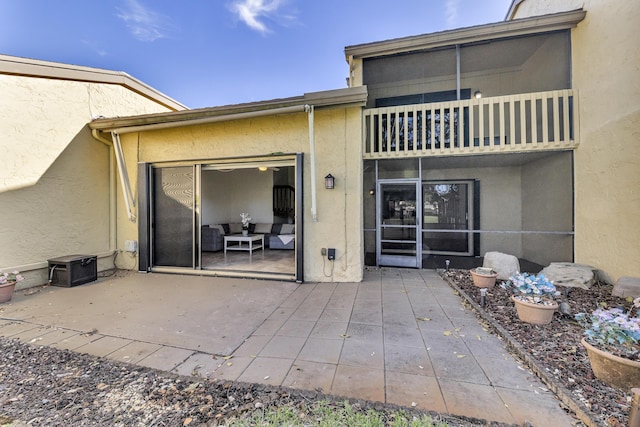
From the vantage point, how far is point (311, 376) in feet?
6.84

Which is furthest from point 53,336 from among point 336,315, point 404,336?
point 404,336

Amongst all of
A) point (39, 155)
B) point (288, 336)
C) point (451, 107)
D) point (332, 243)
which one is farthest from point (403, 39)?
point (39, 155)

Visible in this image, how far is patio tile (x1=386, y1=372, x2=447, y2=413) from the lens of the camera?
5.80 feet

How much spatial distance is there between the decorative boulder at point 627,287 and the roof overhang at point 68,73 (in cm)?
928

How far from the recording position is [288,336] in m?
2.79

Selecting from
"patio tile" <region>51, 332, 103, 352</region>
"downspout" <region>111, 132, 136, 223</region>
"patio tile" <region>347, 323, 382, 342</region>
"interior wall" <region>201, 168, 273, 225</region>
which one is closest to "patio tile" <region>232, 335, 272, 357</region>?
"patio tile" <region>347, 323, 382, 342</region>

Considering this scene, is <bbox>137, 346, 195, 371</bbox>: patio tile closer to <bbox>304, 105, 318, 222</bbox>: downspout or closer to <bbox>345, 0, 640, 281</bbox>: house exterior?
<bbox>304, 105, 318, 222</bbox>: downspout

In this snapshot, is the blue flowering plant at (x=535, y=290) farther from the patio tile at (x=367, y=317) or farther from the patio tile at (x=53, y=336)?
the patio tile at (x=53, y=336)

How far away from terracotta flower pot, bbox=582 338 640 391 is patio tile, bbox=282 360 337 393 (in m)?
2.02

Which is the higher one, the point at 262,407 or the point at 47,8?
the point at 47,8

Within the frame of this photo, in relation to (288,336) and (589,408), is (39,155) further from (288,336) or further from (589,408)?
(589,408)

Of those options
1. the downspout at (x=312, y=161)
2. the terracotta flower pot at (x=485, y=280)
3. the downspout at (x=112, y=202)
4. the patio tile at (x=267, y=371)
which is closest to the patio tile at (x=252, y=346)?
the patio tile at (x=267, y=371)

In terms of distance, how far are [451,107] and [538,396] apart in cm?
493

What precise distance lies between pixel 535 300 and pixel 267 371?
122 inches
